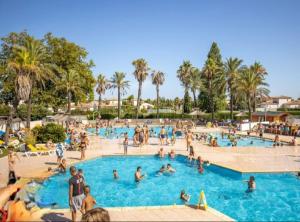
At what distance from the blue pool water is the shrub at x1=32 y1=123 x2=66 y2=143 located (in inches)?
293

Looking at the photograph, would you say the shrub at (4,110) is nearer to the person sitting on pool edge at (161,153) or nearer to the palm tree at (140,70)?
the palm tree at (140,70)

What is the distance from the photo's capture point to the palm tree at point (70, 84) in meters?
44.9

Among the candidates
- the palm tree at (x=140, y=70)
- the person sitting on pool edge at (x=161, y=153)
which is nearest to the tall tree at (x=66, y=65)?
the palm tree at (x=140, y=70)

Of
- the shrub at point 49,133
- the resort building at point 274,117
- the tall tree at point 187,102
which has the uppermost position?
the tall tree at point 187,102

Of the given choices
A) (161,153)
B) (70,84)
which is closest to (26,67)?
(161,153)

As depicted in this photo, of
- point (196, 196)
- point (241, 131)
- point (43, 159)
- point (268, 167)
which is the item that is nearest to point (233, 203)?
point (196, 196)

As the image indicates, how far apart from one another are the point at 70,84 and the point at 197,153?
27466 millimetres

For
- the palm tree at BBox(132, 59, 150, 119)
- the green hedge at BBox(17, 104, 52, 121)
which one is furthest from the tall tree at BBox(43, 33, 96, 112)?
the palm tree at BBox(132, 59, 150, 119)

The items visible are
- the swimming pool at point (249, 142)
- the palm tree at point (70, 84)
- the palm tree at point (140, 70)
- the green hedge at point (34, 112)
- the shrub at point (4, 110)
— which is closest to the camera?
the swimming pool at point (249, 142)

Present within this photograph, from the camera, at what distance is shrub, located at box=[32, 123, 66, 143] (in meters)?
26.0

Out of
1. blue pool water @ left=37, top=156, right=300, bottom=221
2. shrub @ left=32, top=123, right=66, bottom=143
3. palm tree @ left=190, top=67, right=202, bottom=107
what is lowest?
blue pool water @ left=37, top=156, right=300, bottom=221

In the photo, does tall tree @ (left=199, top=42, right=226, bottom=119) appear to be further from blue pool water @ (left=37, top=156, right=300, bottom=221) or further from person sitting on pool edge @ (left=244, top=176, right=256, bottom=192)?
person sitting on pool edge @ (left=244, top=176, right=256, bottom=192)

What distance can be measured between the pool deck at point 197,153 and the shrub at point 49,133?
335cm

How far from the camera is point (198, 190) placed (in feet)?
50.4
